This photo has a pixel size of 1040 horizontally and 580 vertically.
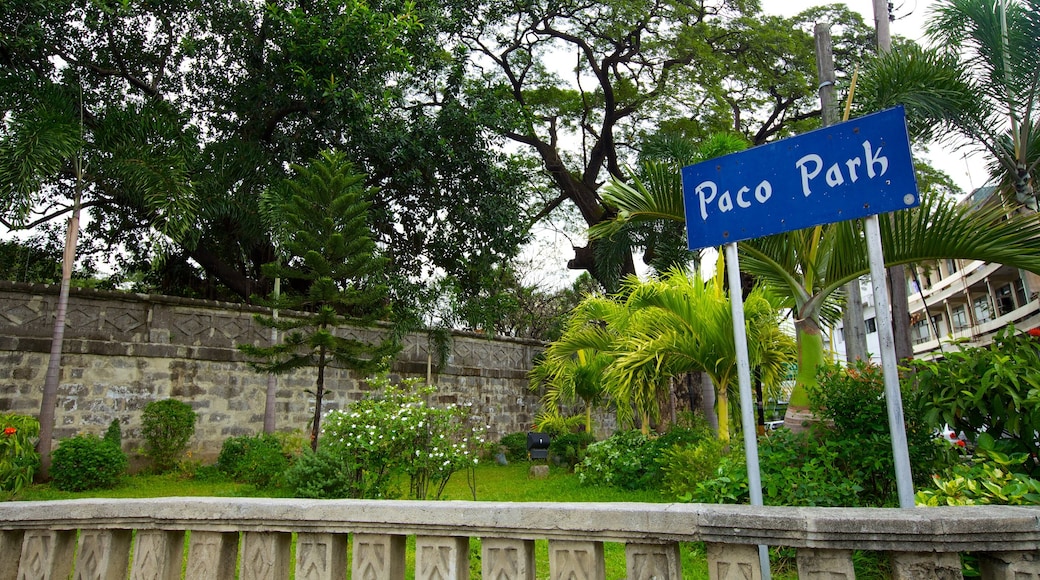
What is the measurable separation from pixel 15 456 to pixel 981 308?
3279cm

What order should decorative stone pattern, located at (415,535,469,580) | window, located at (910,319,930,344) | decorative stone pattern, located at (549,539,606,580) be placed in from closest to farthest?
decorative stone pattern, located at (549,539,606,580) → decorative stone pattern, located at (415,535,469,580) → window, located at (910,319,930,344)

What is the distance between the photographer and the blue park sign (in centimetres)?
231

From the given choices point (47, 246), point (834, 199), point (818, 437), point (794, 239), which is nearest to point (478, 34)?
point (47, 246)

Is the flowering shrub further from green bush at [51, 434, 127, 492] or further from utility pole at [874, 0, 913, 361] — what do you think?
utility pole at [874, 0, 913, 361]

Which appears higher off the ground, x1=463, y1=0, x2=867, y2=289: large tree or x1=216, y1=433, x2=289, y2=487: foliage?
x1=463, y1=0, x2=867, y2=289: large tree

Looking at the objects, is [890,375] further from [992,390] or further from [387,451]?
[387,451]

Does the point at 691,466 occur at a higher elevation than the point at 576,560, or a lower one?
lower

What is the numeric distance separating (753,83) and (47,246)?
15.4 metres

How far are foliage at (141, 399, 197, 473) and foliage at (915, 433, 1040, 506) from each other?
927 centimetres

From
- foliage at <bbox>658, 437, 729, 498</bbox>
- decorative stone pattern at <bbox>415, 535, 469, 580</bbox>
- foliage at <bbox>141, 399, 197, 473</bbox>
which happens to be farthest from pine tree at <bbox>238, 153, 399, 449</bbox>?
decorative stone pattern at <bbox>415, 535, 469, 580</bbox>

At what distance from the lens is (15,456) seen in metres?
6.51

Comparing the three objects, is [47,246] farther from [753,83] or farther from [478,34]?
[753,83]

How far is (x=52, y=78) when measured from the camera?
32.7 ft

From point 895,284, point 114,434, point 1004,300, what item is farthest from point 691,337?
point 1004,300
